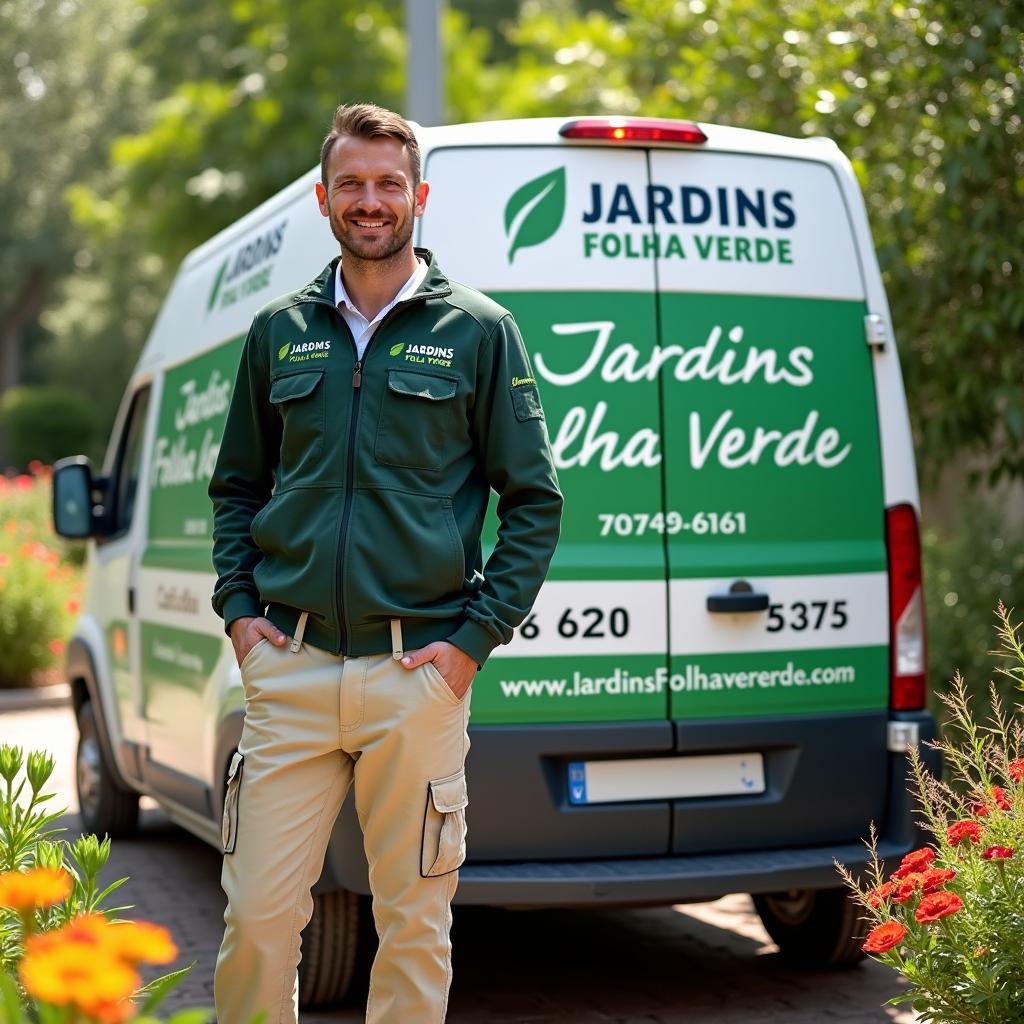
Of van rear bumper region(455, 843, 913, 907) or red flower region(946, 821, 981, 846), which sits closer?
red flower region(946, 821, 981, 846)

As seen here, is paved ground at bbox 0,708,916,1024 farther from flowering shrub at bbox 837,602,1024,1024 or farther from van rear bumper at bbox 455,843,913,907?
flowering shrub at bbox 837,602,1024,1024

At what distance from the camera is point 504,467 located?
341 centimetres

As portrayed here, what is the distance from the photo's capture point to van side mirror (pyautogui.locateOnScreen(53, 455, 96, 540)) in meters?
7.03

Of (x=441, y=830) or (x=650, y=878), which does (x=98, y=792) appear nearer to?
(x=650, y=878)

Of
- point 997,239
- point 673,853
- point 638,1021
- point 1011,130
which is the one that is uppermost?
point 1011,130

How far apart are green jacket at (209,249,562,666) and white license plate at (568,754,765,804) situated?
4.40ft

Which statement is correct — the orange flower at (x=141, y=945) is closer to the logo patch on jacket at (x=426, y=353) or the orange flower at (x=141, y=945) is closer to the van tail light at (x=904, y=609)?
the logo patch on jacket at (x=426, y=353)

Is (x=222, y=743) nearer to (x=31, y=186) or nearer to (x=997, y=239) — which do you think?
(x=997, y=239)

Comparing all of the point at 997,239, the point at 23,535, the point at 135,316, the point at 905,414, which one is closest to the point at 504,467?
the point at 905,414

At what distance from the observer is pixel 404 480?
3328 millimetres

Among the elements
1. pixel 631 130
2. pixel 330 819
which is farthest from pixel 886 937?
pixel 631 130

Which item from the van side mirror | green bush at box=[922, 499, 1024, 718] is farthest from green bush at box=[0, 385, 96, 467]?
green bush at box=[922, 499, 1024, 718]

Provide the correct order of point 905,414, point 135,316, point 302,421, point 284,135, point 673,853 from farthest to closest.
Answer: point 135,316 → point 284,135 → point 905,414 → point 673,853 → point 302,421

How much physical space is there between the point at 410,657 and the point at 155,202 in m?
17.2
